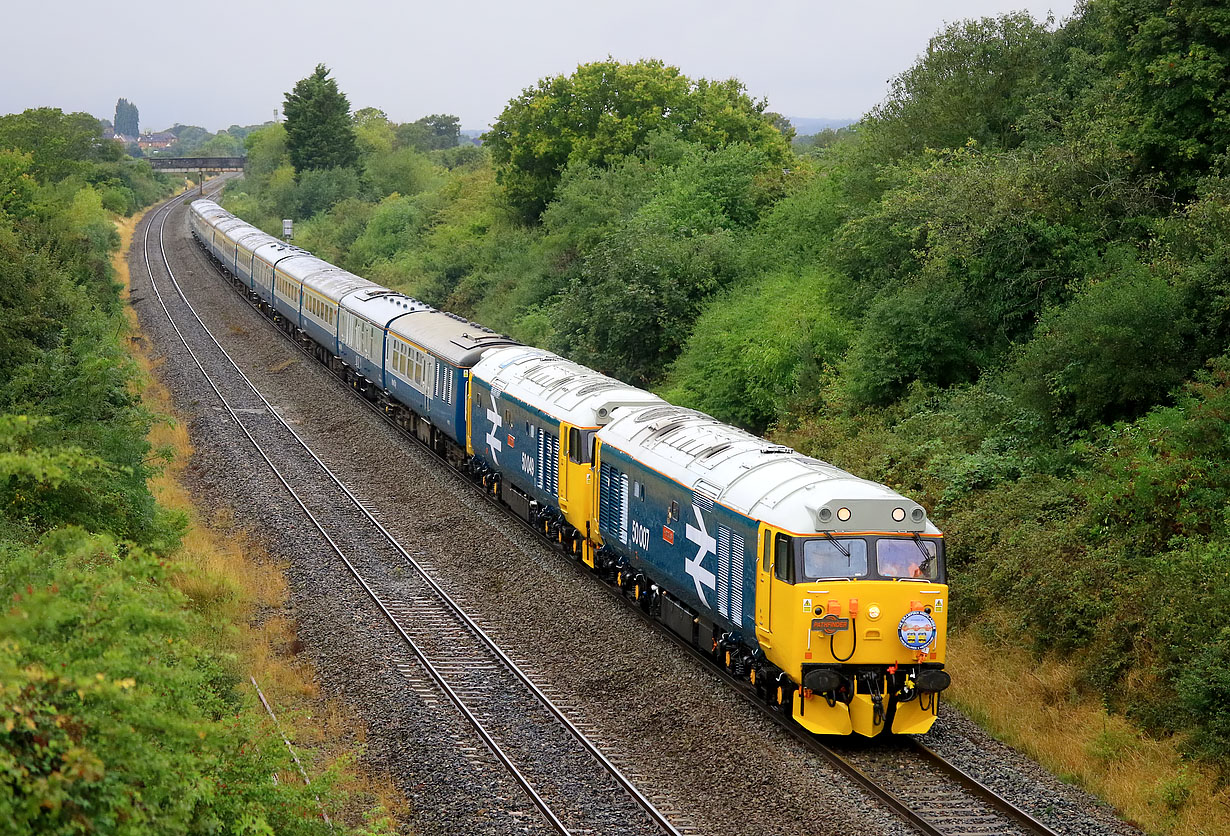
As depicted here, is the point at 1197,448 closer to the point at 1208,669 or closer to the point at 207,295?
the point at 1208,669

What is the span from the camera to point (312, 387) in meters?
39.0

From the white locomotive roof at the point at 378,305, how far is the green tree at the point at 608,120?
1649 cm

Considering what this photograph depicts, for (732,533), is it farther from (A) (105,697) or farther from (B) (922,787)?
(A) (105,697)

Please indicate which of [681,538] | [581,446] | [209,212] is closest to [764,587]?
[681,538]

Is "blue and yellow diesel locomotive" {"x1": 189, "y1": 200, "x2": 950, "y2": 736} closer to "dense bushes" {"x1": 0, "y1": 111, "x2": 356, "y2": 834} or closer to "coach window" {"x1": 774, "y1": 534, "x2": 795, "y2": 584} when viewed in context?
"coach window" {"x1": 774, "y1": 534, "x2": 795, "y2": 584}

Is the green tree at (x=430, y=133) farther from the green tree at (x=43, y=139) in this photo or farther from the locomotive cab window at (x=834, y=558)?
the locomotive cab window at (x=834, y=558)

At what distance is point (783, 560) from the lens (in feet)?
47.4

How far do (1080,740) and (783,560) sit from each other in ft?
14.1

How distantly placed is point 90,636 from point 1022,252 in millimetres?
20512

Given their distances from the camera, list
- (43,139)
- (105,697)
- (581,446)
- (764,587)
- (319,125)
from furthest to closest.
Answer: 1. (319,125)
2. (43,139)
3. (581,446)
4. (764,587)
5. (105,697)

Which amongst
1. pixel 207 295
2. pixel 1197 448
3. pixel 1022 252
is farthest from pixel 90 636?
pixel 207 295

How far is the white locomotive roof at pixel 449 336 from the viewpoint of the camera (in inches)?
1131

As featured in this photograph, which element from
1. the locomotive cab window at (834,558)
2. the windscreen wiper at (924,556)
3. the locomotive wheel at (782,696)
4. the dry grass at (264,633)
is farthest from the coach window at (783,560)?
the dry grass at (264,633)

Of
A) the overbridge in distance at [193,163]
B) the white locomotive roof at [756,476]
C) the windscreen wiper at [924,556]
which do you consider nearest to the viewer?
the white locomotive roof at [756,476]
